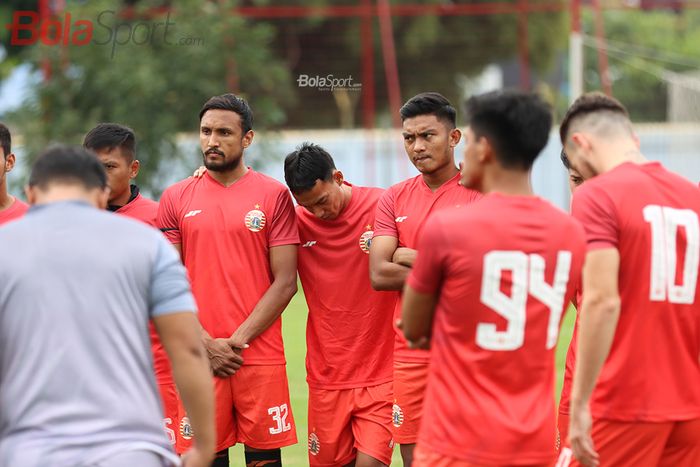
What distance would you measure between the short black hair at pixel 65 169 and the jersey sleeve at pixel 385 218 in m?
2.95

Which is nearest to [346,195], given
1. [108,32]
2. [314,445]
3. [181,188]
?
[181,188]

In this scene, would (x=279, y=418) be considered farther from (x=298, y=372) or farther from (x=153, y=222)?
(x=298, y=372)

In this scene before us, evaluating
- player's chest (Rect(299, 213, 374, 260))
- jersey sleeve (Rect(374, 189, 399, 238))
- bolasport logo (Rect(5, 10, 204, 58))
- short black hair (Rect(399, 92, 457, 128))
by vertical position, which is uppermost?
bolasport logo (Rect(5, 10, 204, 58))

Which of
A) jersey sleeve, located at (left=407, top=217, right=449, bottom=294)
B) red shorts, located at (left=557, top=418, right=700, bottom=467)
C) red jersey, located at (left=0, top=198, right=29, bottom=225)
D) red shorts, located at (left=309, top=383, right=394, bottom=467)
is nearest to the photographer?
jersey sleeve, located at (left=407, top=217, right=449, bottom=294)

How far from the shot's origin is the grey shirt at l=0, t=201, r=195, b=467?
409 centimetres

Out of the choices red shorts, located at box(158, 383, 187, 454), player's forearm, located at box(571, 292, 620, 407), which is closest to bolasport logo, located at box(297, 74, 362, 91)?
red shorts, located at box(158, 383, 187, 454)

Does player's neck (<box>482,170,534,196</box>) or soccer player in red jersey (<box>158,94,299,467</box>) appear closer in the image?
player's neck (<box>482,170,534,196</box>)

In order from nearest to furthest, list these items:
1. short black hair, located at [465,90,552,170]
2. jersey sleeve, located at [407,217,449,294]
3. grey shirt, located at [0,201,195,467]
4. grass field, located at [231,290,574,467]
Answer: grey shirt, located at [0,201,195,467], jersey sleeve, located at [407,217,449,294], short black hair, located at [465,90,552,170], grass field, located at [231,290,574,467]

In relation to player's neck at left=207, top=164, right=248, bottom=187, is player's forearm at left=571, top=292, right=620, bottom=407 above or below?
below

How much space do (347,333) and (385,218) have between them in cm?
84

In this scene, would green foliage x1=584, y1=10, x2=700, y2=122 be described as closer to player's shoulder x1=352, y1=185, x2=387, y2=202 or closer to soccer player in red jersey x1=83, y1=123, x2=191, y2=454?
player's shoulder x1=352, y1=185, x2=387, y2=202

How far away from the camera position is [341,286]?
24.6 ft

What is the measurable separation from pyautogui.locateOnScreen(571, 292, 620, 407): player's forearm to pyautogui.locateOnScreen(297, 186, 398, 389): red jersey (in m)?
2.54

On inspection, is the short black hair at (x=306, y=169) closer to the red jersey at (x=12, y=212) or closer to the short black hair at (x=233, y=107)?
the short black hair at (x=233, y=107)
